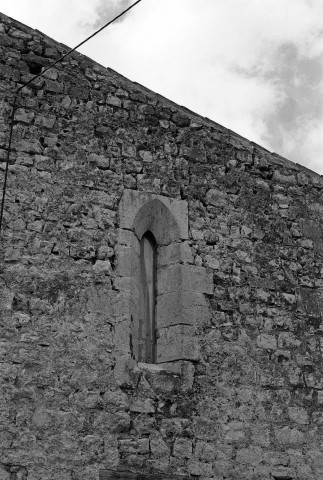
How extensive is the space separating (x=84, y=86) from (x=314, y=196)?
118 inches

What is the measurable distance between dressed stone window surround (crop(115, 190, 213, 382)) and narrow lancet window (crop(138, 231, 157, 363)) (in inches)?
2.3

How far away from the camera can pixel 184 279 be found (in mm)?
7910

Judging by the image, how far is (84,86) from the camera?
814 centimetres

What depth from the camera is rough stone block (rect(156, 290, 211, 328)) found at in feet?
25.5

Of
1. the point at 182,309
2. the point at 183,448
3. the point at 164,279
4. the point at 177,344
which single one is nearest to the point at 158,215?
the point at 164,279

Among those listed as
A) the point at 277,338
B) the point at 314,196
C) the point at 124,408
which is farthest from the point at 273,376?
the point at 314,196

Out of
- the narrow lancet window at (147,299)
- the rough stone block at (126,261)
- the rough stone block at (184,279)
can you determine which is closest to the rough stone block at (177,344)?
the narrow lancet window at (147,299)

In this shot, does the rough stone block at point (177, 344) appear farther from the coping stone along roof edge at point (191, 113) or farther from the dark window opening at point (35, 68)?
the dark window opening at point (35, 68)

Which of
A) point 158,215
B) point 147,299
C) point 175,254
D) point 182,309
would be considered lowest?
point 182,309

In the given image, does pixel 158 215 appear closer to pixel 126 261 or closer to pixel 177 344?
pixel 126 261

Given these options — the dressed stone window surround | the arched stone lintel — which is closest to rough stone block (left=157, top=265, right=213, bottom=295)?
the dressed stone window surround

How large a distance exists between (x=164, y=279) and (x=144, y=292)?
25 centimetres

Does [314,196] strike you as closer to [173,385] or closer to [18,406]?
[173,385]

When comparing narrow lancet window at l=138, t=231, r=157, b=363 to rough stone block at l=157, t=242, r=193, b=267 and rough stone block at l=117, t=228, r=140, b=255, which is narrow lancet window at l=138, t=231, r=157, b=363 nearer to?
rough stone block at l=157, t=242, r=193, b=267
